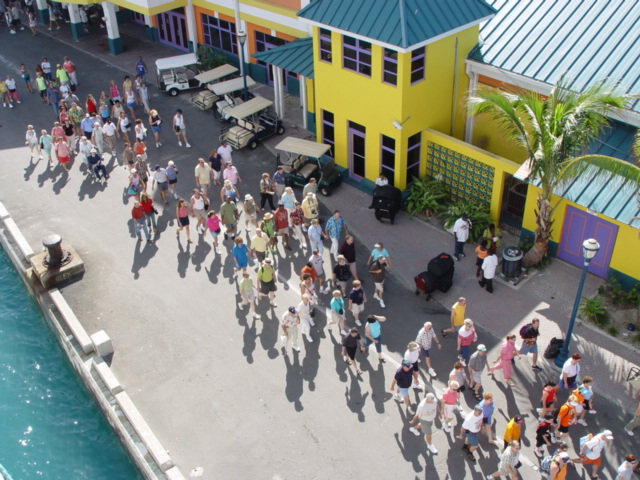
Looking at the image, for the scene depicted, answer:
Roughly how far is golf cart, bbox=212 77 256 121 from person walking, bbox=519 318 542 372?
624 inches

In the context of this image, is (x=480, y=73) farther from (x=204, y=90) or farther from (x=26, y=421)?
(x=26, y=421)

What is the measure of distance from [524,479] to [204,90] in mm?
22106

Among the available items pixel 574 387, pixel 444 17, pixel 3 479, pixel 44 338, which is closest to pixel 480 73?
pixel 444 17

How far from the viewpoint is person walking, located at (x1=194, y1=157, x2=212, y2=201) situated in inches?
910

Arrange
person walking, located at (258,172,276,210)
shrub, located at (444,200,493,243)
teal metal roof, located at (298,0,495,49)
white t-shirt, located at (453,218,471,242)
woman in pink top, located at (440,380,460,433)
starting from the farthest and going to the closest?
person walking, located at (258,172,276,210)
shrub, located at (444,200,493,243)
teal metal roof, located at (298,0,495,49)
white t-shirt, located at (453,218,471,242)
woman in pink top, located at (440,380,460,433)

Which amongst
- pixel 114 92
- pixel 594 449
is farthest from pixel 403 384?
pixel 114 92

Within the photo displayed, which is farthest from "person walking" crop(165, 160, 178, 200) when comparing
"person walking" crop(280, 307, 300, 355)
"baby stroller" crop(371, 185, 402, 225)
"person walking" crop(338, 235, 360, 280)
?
"person walking" crop(280, 307, 300, 355)

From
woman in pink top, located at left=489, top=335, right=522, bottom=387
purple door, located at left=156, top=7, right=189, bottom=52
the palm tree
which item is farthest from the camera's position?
purple door, located at left=156, top=7, right=189, bottom=52

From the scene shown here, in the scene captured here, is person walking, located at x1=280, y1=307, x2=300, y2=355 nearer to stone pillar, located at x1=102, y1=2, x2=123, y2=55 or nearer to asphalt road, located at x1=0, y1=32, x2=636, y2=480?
asphalt road, located at x1=0, y1=32, x2=636, y2=480

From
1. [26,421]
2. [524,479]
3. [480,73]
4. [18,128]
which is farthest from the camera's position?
[18,128]

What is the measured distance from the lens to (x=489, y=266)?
62.9ft

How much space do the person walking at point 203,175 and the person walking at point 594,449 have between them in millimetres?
14149

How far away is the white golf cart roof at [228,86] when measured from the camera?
2894cm

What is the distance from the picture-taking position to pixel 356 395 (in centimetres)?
1689
